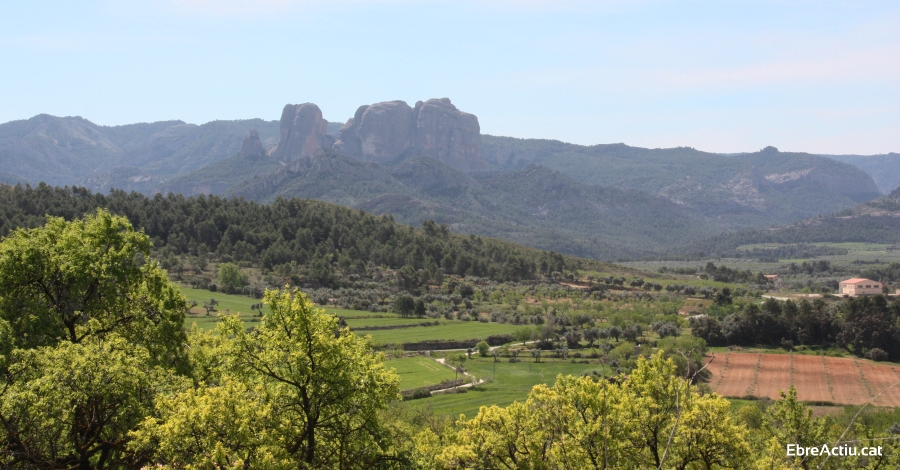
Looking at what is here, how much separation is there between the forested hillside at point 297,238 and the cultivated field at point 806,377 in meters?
57.1

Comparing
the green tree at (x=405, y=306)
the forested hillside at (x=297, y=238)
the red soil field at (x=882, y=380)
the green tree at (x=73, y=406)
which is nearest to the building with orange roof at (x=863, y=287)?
the forested hillside at (x=297, y=238)

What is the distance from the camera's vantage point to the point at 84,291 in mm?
19750

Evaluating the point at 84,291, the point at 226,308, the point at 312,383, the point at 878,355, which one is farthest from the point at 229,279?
the point at 312,383

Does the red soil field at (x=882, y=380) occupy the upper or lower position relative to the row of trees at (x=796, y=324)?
lower

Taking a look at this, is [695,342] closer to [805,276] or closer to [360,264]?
[360,264]

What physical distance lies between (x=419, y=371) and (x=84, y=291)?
45.4 meters

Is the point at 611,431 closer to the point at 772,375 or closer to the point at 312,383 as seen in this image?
the point at 312,383

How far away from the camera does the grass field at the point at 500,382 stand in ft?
169

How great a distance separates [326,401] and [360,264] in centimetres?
10712

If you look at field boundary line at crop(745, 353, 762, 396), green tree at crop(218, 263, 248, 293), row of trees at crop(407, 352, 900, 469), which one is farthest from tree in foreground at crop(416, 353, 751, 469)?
green tree at crop(218, 263, 248, 293)

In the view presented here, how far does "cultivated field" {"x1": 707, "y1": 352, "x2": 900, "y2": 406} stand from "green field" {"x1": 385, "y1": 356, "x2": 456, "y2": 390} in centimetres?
2417

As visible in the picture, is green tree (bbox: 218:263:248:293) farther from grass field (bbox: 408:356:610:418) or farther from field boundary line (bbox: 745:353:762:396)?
field boundary line (bbox: 745:353:762:396)

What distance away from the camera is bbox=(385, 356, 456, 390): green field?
192 ft

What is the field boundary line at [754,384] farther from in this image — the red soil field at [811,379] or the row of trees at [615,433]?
the row of trees at [615,433]
